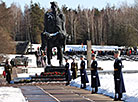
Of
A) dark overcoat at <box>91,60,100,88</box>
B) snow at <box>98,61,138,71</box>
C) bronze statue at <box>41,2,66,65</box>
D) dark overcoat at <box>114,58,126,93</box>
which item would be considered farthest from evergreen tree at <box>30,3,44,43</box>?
dark overcoat at <box>114,58,126,93</box>

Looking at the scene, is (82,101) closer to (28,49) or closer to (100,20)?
(28,49)

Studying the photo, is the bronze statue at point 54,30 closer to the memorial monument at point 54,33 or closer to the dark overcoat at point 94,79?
the memorial monument at point 54,33

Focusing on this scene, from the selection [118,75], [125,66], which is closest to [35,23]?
[125,66]

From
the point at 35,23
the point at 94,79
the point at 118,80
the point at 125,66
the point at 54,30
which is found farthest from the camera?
the point at 35,23

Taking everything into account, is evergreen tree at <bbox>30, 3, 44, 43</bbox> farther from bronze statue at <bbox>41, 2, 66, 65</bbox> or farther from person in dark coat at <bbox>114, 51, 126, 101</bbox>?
person in dark coat at <bbox>114, 51, 126, 101</bbox>

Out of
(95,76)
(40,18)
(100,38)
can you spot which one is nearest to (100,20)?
(100,38)

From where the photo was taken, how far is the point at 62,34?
23.7m

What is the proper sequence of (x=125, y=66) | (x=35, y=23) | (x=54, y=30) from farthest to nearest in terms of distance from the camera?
(x=35, y=23), (x=125, y=66), (x=54, y=30)

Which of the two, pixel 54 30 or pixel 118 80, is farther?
pixel 54 30

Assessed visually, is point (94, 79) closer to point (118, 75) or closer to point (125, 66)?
point (118, 75)

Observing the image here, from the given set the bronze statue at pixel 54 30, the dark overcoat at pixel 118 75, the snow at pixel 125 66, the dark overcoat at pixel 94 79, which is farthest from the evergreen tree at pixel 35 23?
the dark overcoat at pixel 118 75

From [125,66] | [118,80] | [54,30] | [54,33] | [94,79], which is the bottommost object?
[125,66]

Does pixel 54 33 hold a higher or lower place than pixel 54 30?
lower

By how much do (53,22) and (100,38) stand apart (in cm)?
6642
